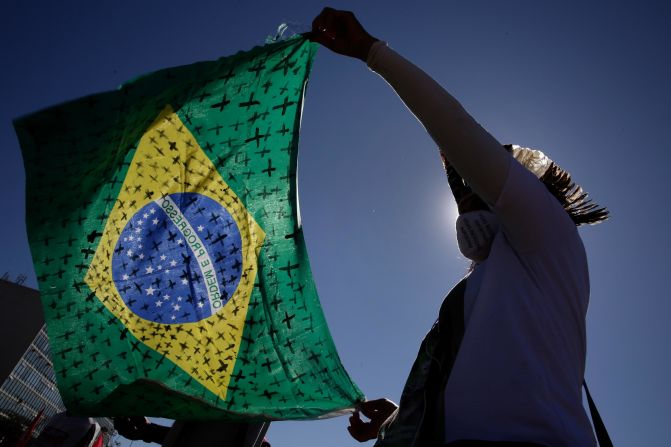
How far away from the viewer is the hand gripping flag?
1733 mm

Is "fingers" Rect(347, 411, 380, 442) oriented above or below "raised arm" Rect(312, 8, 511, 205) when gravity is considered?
below

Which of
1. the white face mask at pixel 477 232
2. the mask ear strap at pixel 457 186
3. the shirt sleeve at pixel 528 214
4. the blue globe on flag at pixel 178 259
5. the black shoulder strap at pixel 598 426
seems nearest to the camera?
the shirt sleeve at pixel 528 214

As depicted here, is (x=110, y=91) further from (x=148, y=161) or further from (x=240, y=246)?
(x=240, y=246)

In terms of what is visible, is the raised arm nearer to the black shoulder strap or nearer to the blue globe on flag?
the black shoulder strap

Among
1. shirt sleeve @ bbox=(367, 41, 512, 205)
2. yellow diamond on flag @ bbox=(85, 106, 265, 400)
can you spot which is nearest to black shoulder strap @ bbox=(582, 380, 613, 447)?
shirt sleeve @ bbox=(367, 41, 512, 205)

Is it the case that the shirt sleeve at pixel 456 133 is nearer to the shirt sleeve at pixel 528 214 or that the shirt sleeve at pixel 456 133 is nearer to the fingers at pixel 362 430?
the shirt sleeve at pixel 528 214

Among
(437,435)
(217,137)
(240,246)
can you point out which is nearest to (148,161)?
(217,137)

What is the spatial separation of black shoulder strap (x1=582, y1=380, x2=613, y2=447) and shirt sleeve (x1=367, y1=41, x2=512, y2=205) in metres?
0.63

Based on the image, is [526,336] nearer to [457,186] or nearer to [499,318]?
[499,318]

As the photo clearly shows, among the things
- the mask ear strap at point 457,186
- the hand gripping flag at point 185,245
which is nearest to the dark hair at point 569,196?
the mask ear strap at point 457,186

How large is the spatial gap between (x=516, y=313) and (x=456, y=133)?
1.53 feet

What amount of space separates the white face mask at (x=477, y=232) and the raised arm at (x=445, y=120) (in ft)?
0.68

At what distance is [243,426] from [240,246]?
39.1 inches

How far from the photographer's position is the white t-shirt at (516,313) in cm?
79
